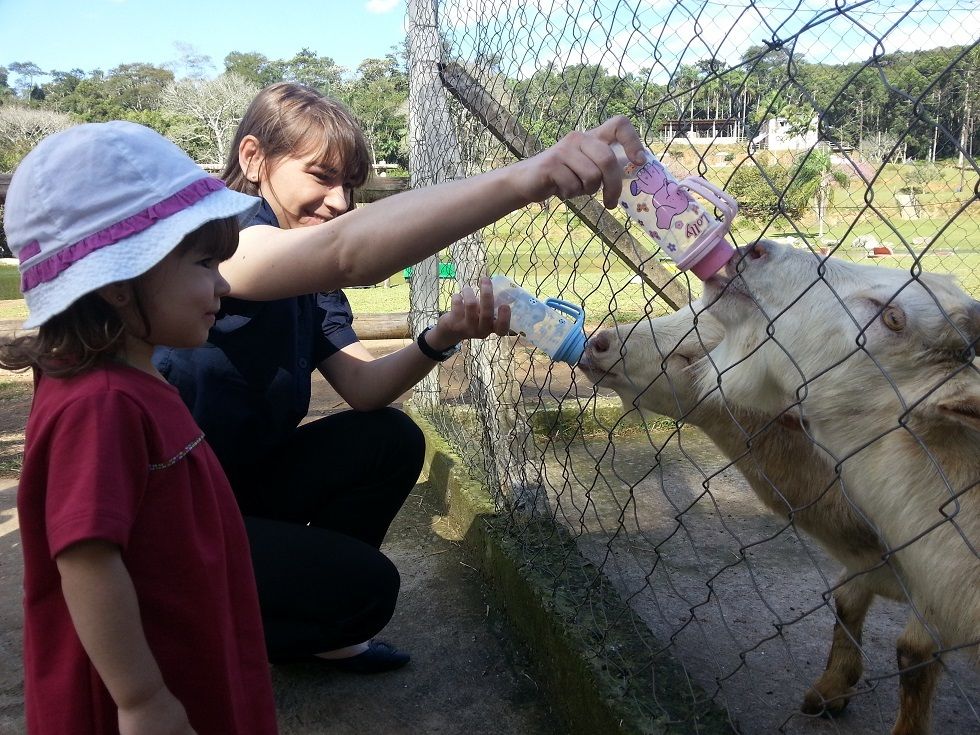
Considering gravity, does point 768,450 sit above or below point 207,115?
above

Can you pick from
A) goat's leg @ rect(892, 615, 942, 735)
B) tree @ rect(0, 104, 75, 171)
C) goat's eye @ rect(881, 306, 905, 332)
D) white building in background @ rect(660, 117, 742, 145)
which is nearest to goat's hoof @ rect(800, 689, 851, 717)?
goat's leg @ rect(892, 615, 942, 735)

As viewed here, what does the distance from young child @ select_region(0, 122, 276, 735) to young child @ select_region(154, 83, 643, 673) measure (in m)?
0.29

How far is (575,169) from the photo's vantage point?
4.69ft

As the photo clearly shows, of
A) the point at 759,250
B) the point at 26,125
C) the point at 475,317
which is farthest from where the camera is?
the point at 26,125

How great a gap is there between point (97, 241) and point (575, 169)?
820mm

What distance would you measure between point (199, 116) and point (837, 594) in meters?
70.9

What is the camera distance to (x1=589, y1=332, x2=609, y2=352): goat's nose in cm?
244

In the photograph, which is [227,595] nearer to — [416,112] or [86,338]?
[86,338]

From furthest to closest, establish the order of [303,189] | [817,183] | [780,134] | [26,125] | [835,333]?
[26,125]
[817,183]
[780,134]
[303,189]
[835,333]

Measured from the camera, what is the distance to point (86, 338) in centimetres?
137

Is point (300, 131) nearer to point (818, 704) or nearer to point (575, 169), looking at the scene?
point (575, 169)

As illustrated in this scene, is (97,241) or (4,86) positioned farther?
(4,86)

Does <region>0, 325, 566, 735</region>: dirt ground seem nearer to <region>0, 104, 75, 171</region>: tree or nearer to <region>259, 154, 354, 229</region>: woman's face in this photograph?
<region>259, 154, 354, 229</region>: woman's face

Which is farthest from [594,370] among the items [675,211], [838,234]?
[838,234]
